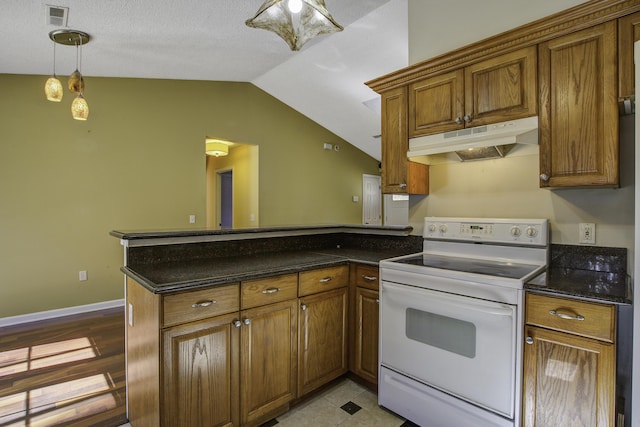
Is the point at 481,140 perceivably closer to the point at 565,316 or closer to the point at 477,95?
the point at 477,95

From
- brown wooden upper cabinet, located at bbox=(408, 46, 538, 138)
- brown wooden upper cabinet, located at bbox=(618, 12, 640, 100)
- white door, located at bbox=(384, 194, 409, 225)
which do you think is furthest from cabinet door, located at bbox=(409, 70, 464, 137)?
white door, located at bbox=(384, 194, 409, 225)

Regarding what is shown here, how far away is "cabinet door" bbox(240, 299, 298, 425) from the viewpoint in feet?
5.65

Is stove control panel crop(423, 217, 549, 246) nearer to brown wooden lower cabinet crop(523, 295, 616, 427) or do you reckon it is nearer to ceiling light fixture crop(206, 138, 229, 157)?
brown wooden lower cabinet crop(523, 295, 616, 427)

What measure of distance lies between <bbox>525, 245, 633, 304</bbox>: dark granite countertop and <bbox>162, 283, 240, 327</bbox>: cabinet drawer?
4.63 ft

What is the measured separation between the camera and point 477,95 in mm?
1992

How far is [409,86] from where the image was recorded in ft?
7.57

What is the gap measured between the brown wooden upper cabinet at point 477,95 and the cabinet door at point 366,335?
3.86ft

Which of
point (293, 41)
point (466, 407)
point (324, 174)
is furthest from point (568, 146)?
point (324, 174)

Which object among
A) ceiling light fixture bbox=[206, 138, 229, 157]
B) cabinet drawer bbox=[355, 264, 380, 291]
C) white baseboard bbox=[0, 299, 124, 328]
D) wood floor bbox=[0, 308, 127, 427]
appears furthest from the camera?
ceiling light fixture bbox=[206, 138, 229, 157]

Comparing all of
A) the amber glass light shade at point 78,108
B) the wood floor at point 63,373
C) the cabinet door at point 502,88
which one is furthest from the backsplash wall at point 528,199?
the amber glass light shade at point 78,108

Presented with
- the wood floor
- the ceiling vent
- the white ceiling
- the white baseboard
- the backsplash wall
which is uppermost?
the white ceiling

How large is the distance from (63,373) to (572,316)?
329 centimetres

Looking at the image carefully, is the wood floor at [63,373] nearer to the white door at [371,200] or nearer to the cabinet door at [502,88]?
the cabinet door at [502,88]

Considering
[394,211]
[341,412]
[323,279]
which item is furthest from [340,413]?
[394,211]
